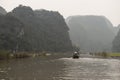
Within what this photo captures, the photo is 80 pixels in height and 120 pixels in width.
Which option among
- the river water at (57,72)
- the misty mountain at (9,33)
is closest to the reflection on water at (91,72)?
the river water at (57,72)

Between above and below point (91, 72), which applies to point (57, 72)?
above

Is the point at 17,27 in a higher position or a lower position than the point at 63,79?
higher

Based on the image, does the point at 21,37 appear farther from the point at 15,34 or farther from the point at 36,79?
the point at 36,79

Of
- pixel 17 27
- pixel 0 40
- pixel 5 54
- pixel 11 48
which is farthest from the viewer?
pixel 17 27

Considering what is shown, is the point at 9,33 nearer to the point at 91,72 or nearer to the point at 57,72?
the point at 57,72

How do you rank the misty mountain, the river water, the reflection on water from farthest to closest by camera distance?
the misty mountain
the reflection on water
the river water

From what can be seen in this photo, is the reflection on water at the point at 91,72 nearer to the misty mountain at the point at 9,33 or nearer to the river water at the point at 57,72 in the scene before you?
the river water at the point at 57,72

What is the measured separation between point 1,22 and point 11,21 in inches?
321

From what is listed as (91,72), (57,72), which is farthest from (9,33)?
(91,72)

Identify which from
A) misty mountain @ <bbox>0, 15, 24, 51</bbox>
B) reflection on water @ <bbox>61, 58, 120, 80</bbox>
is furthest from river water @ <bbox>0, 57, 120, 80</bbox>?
misty mountain @ <bbox>0, 15, 24, 51</bbox>

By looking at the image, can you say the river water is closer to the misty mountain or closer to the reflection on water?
the reflection on water

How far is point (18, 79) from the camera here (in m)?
25.7

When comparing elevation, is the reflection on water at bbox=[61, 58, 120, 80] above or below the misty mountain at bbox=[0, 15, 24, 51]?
below

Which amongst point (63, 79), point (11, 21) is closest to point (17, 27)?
point (11, 21)
